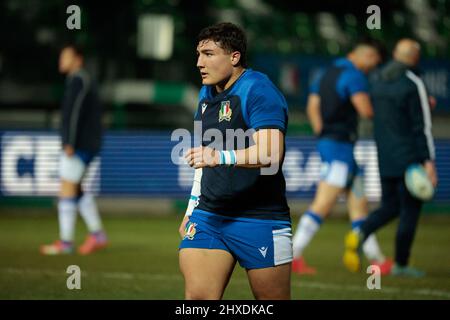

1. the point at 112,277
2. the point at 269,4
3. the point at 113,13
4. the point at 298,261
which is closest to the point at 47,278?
the point at 112,277

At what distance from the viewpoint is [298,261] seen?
11.0 metres

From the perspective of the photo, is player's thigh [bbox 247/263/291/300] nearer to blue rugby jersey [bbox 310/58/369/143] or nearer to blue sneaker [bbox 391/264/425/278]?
blue sneaker [bbox 391/264/425/278]

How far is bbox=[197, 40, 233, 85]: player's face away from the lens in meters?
6.22

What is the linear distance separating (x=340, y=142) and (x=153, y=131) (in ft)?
25.7

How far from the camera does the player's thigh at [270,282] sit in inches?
242

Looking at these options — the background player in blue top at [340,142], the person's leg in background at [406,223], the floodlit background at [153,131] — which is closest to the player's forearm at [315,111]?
the background player in blue top at [340,142]

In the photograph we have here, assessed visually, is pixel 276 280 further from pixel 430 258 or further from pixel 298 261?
pixel 430 258

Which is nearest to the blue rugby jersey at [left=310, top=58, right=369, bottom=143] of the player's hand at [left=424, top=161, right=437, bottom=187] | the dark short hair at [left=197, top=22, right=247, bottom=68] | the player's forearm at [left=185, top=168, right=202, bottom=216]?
the player's hand at [left=424, top=161, right=437, bottom=187]

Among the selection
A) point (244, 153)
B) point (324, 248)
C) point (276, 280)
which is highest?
point (244, 153)

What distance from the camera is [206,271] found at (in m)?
6.14

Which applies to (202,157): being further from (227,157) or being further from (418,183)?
(418,183)

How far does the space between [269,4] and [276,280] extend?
22.3 meters

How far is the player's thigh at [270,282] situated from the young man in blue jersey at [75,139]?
6670 mm

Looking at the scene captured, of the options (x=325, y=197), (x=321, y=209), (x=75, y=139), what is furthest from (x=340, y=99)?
(x=75, y=139)
